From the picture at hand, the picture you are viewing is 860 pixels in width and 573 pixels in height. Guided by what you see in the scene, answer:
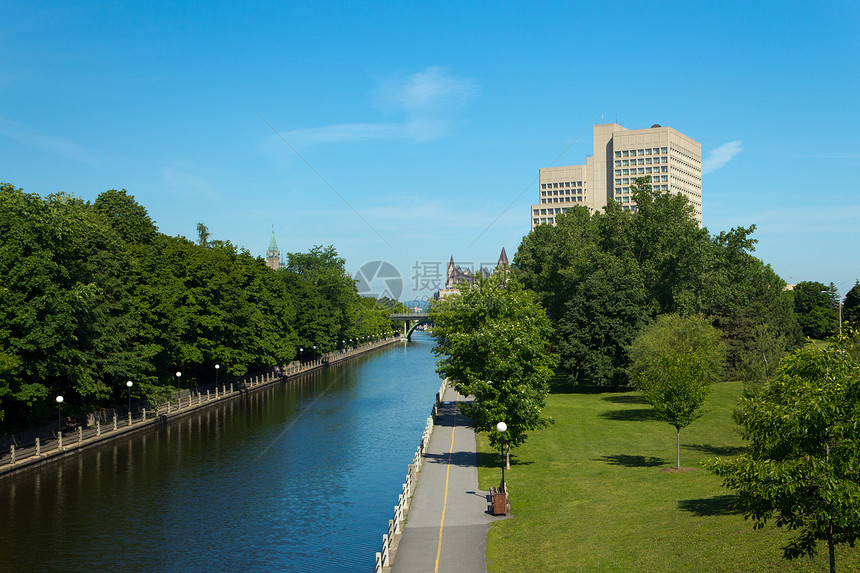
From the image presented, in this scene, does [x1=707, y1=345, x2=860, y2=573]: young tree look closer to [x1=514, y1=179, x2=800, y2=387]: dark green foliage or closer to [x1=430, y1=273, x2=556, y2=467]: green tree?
[x1=430, y1=273, x2=556, y2=467]: green tree

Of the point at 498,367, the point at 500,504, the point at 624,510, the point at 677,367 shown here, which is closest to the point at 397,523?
the point at 500,504

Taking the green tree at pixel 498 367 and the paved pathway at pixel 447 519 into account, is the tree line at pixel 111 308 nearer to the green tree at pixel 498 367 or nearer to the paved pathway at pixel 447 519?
the paved pathway at pixel 447 519

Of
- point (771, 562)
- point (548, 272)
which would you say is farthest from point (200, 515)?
point (548, 272)

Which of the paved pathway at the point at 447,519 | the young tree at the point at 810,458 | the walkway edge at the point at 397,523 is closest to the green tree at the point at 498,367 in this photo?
the paved pathway at the point at 447,519

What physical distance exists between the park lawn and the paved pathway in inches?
24.9

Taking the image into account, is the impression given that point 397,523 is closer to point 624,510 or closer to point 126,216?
point 624,510

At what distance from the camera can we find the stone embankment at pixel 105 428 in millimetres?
36681

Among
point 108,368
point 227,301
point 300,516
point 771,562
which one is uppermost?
point 227,301

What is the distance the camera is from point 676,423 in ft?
112

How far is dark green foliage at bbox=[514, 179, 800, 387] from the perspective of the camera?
64562 mm

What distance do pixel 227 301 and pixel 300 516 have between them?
41081mm

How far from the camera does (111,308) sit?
46750 millimetres

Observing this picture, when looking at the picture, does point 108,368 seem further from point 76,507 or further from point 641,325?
point 641,325

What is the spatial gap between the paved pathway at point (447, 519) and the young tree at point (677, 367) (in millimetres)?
10353
